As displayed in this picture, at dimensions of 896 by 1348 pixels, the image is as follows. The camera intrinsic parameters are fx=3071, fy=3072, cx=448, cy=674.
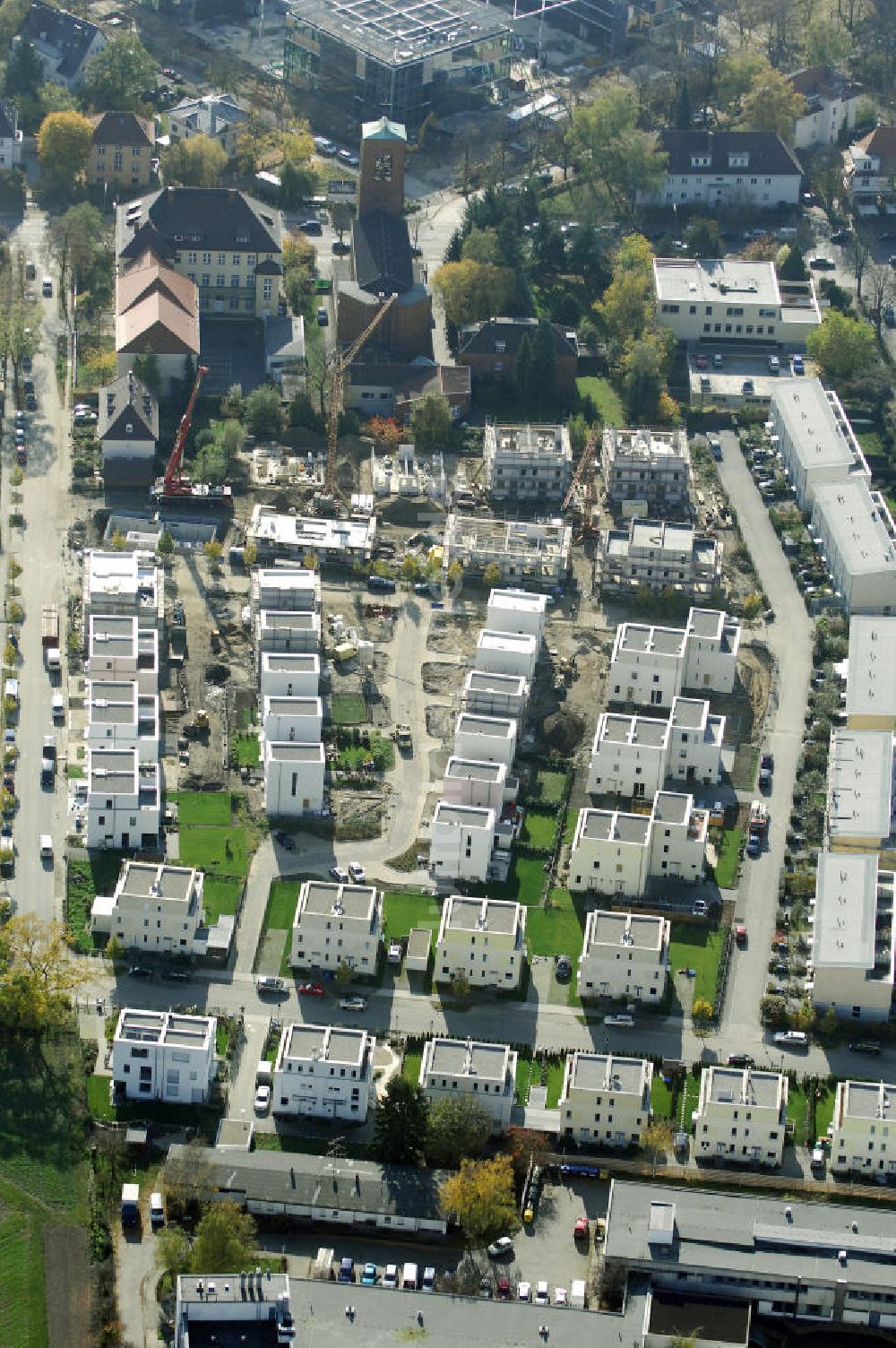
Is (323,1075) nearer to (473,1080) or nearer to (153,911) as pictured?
(473,1080)

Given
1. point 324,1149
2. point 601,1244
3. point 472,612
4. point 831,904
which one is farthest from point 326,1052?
point 472,612

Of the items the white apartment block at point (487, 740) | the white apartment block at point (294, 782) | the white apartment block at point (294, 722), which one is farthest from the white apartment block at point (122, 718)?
the white apartment block at point (487, 740)

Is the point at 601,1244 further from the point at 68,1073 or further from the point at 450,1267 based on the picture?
the point at 68,1073

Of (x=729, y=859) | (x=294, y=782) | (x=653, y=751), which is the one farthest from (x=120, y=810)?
(x=729, y=859)

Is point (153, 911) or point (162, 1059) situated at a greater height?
point (153, 911)

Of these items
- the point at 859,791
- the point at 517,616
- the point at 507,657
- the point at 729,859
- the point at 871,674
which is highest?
the point at 517,616

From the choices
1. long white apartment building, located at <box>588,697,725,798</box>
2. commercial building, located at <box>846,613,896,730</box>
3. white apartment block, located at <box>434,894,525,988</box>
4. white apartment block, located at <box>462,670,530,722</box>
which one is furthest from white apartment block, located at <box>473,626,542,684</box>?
white apartment block, located at <box>434,894,525,988</box>

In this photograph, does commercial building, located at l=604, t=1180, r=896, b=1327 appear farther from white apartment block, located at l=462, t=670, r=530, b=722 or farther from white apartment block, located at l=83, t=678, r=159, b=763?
white apartment block, located at l=83, t=678, r=159, b=763
